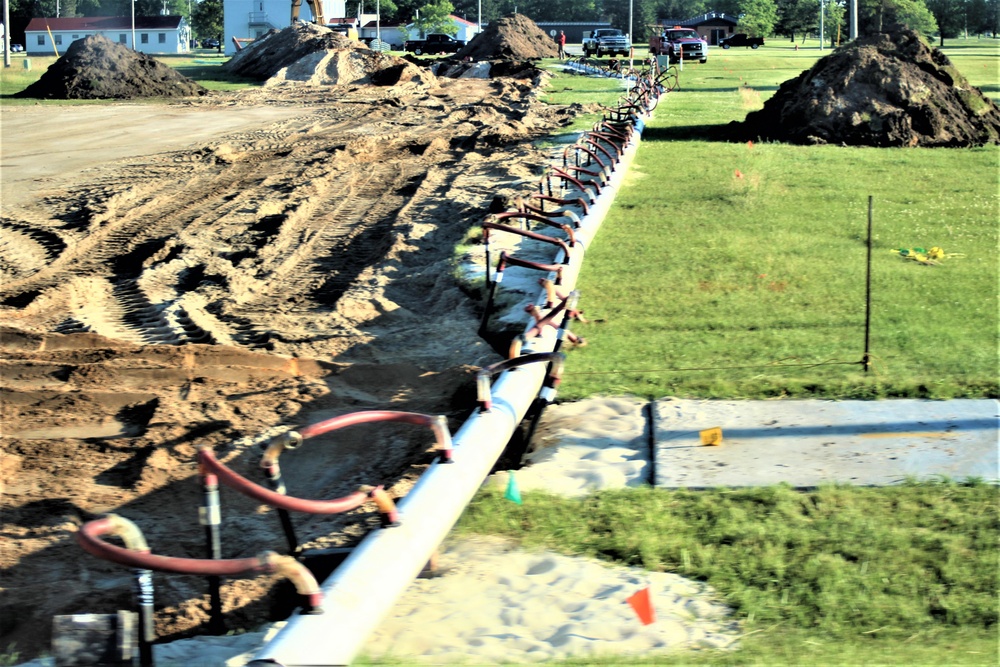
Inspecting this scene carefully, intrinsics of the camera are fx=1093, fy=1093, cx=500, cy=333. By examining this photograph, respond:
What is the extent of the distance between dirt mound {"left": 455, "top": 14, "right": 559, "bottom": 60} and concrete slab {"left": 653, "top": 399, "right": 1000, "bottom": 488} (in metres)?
52.4

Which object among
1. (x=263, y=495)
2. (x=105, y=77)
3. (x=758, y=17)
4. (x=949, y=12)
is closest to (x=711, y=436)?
(x=263, y=495)

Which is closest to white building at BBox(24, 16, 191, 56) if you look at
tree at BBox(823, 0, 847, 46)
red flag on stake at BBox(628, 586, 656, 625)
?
tree at BBox(823, 0, 847, 46)

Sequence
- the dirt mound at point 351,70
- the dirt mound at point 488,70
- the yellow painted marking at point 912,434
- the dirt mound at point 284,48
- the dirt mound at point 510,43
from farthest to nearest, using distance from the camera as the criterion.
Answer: the dirt mound at point 510,43
the dirt mound at point 284,48
the dirt mound at point 488,70
the dirt mound at point 351,70
the yellow painted marking at point 912,434

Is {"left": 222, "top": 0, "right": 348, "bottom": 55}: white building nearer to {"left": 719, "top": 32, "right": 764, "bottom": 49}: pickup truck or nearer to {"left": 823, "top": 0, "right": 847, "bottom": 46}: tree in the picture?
{"left": 719, "top": 32, "right": 764, "bottom": 49}: pickup truck

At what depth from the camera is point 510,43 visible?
199 ft

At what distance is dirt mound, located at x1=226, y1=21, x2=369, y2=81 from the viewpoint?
47969 mm

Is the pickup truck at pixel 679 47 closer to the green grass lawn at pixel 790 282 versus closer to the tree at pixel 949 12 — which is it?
the green grass lawn at pixel 790 282

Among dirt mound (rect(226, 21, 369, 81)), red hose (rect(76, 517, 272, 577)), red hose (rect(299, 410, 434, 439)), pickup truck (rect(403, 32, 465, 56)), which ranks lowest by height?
red hose (rect(76, 517, 272, 577))

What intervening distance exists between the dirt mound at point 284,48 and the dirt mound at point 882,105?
28.6 m

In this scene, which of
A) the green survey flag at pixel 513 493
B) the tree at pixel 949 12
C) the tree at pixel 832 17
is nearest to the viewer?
the green survey flag at pixel 513 493

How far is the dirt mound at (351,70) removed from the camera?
42.2 m

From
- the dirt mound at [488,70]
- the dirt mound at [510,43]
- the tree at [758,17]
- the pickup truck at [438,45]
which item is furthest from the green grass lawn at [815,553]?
the tree at [758,17]

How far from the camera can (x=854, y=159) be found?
62.1 feet

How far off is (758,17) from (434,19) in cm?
3333
